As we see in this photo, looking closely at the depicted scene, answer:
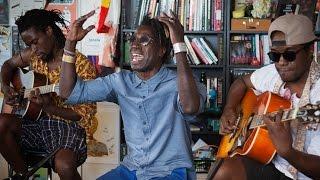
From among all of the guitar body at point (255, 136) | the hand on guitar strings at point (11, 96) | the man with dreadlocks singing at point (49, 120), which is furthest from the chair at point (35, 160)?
the guitar body at point (255, 136)

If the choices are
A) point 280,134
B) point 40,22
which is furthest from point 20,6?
point 280,134

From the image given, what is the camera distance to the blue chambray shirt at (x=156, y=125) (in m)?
1.95

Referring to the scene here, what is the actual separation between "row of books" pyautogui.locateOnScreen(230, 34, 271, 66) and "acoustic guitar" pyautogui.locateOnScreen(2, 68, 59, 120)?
5.08 ft

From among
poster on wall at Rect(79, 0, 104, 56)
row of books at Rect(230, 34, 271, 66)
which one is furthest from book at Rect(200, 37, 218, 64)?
poster on wall at Rect(79, 0, 104, 56)

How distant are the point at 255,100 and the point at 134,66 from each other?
0.61 m

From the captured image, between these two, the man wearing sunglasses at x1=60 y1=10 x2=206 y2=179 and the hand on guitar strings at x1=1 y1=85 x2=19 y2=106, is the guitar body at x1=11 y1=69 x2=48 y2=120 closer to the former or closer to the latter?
the hand on guitar strings at x1=1 y1=85 x2=19 y2=106

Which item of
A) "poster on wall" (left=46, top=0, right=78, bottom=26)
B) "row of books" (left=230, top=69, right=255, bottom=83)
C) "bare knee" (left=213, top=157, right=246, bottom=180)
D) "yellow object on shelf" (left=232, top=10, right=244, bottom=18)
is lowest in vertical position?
"bare knee" (left=213, top=157, right=246, bottom=180)

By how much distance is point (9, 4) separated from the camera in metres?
3.81

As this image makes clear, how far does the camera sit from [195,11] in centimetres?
360

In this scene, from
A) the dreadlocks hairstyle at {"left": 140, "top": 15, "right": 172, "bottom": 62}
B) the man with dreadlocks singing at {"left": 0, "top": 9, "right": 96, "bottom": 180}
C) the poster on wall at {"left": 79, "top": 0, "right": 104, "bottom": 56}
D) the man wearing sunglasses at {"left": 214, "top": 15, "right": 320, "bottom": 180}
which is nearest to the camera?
the man wearing sunglasses at {"left": 214, "top": 15, "right": 320, "bottom": 180}

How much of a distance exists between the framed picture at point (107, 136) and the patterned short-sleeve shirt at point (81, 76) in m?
1.02

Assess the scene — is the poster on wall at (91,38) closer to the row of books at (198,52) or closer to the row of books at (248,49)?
the row of books at (198,52)

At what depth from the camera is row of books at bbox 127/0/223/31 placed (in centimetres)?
358

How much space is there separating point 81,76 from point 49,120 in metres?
0.30
